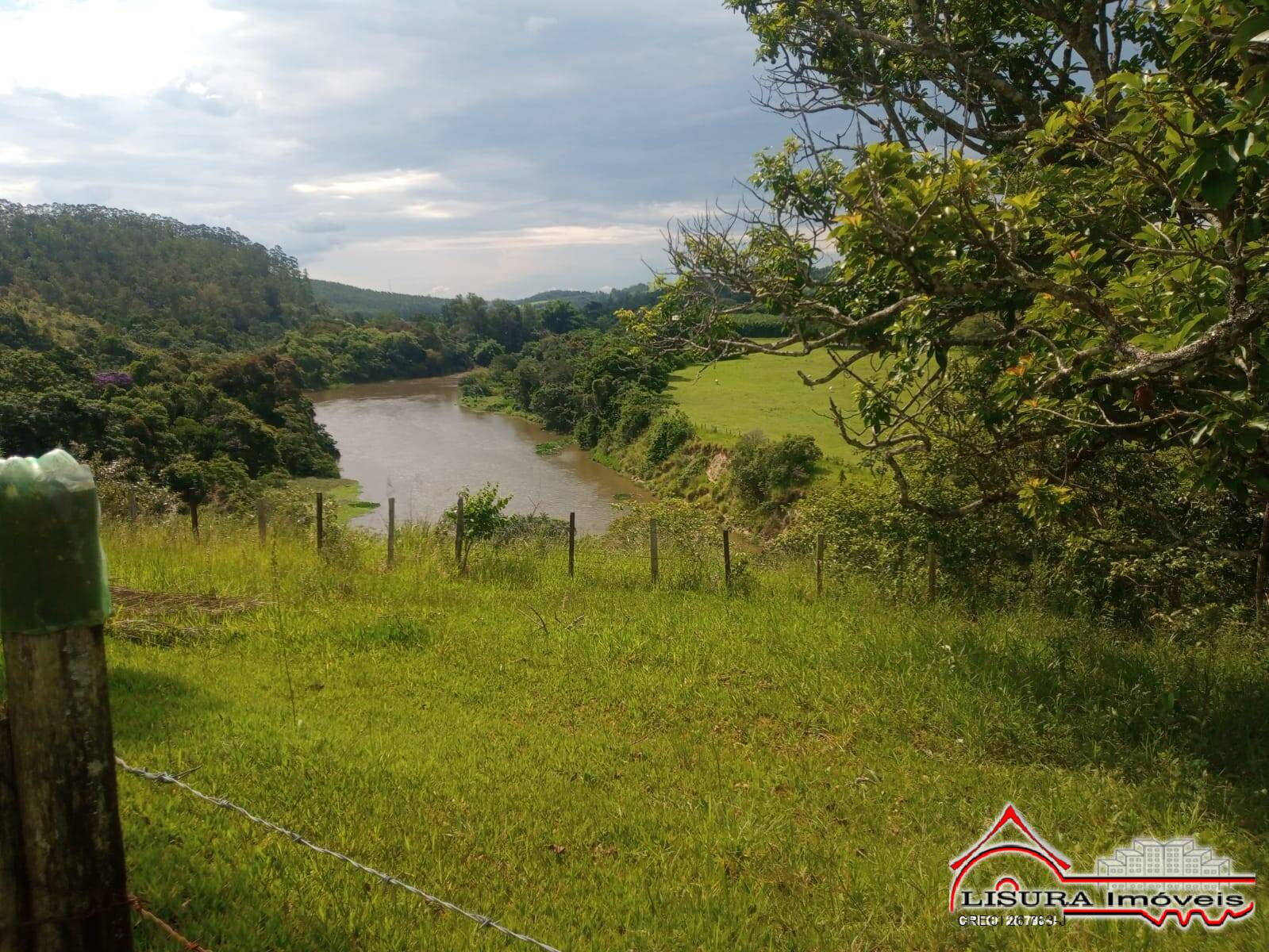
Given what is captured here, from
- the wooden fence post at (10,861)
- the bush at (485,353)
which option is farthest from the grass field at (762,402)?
the bush at (485,353)

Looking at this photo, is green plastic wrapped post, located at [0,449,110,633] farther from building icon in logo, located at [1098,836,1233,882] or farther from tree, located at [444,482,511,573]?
tree, located at [444,482,511,573]

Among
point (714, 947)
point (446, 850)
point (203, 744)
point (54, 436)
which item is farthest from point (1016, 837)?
point (54, 436)

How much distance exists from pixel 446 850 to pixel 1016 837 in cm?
257

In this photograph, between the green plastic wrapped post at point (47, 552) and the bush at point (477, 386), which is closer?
the green plastic wrapped post at point (47, 552)

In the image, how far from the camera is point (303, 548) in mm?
10148

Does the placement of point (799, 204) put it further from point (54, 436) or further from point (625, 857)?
point (54, 436)

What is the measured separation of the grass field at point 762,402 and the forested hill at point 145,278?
43267 millimetres

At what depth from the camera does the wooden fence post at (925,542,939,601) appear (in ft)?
28.8

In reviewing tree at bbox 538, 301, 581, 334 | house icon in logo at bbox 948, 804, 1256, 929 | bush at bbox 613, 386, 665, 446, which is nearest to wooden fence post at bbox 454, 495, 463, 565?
house icon in logo at bbox 948, 804, 1256, 929

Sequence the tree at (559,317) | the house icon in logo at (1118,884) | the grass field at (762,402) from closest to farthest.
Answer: the house icon in logo at (1118,884)
the grass field at (762,402)
the tree at (559,317)

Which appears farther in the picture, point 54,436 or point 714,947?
point 54,436

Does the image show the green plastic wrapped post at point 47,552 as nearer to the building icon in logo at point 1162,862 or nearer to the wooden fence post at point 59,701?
the wooden fence post at point 59,701

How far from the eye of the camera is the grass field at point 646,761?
3037mm

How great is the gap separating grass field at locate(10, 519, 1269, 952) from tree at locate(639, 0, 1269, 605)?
4.68ft
